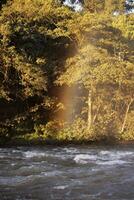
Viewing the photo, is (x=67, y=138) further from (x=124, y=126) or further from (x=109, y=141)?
(x=124, y=126)

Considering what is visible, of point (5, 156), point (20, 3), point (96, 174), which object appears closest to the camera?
point (96, 174)

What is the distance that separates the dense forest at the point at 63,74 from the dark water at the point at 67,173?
2.95 metres

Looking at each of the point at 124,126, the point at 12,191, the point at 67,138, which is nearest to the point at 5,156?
the point at 67,138

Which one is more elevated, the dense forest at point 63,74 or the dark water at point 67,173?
the dense forest at point 63,74

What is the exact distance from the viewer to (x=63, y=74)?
25.3 m

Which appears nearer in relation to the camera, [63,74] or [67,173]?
→ [67,173]

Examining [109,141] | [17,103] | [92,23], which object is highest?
[92,23]

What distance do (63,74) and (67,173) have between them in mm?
9775

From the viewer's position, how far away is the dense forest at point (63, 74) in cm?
2444

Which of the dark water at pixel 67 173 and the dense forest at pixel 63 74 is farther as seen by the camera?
the dense forest at pixel 63 74

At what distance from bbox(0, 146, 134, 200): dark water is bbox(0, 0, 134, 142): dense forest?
2.95 metres

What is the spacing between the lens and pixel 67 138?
80.2 feet

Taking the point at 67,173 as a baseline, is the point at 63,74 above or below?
above

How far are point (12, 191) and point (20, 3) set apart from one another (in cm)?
1467
